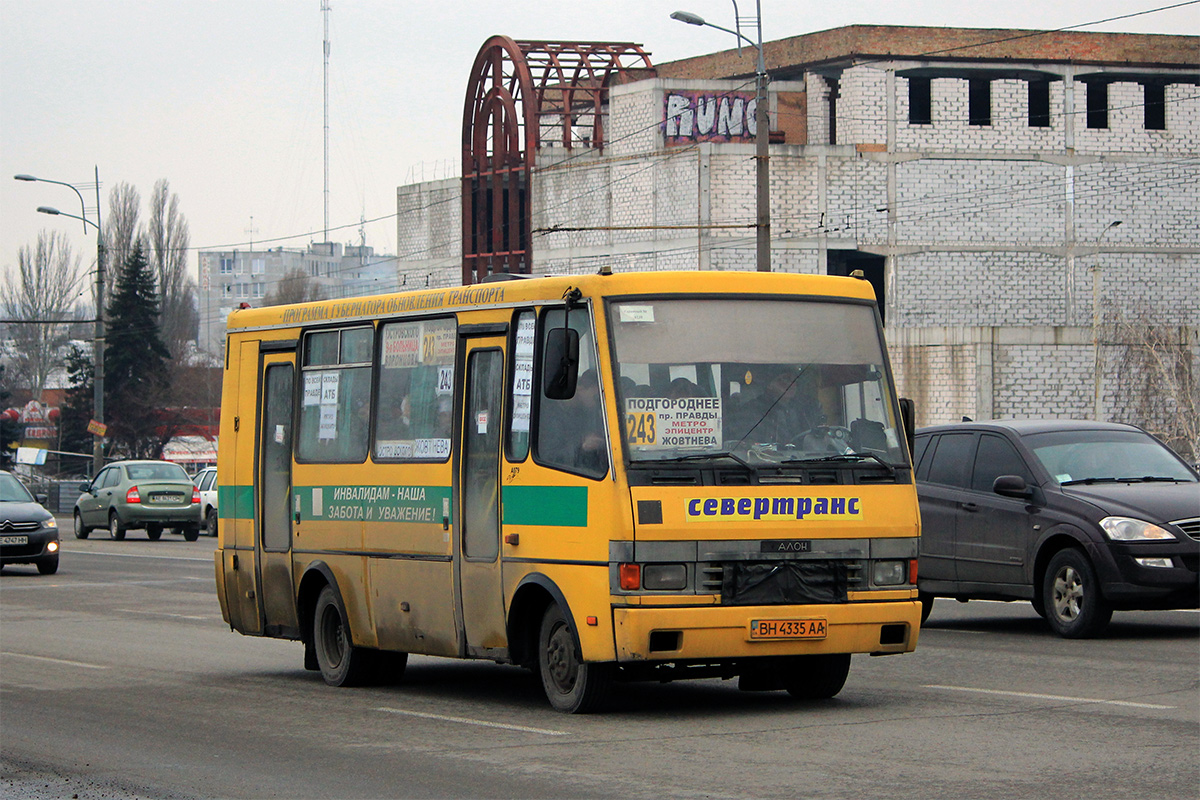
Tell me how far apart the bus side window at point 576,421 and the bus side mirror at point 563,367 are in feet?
0.50

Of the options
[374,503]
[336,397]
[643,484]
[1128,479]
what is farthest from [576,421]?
[1128,479]

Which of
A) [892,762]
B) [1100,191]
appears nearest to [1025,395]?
[1100,191]

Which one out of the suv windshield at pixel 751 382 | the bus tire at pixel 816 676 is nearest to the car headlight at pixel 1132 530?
the bus tire at pixel 816 676

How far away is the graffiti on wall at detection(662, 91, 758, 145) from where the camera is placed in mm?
65812

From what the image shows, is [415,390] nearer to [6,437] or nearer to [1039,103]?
[1039,103]

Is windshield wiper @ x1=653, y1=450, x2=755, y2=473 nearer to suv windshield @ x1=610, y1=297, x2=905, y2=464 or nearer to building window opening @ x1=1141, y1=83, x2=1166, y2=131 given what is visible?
suv windshield @ x1=610, y1=297, x2=905, y2=464

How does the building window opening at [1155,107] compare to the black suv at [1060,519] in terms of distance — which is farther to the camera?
the building window opening at [1155,107]

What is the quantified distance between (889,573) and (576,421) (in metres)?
1.99

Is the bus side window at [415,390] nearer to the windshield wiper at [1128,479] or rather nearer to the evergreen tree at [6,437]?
the windshield wiper at [1128,479]

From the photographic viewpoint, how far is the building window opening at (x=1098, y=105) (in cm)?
6625

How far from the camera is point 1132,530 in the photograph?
1397 centimetres

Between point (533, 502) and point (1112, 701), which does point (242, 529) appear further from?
point (1112, 701)

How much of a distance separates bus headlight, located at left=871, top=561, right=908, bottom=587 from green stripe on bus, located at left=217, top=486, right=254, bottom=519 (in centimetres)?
530

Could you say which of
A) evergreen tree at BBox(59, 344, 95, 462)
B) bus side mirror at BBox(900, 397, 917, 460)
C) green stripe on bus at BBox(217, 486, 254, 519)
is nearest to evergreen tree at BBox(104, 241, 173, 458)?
evergreen tree at BBox(59, 344, 95, 462)
